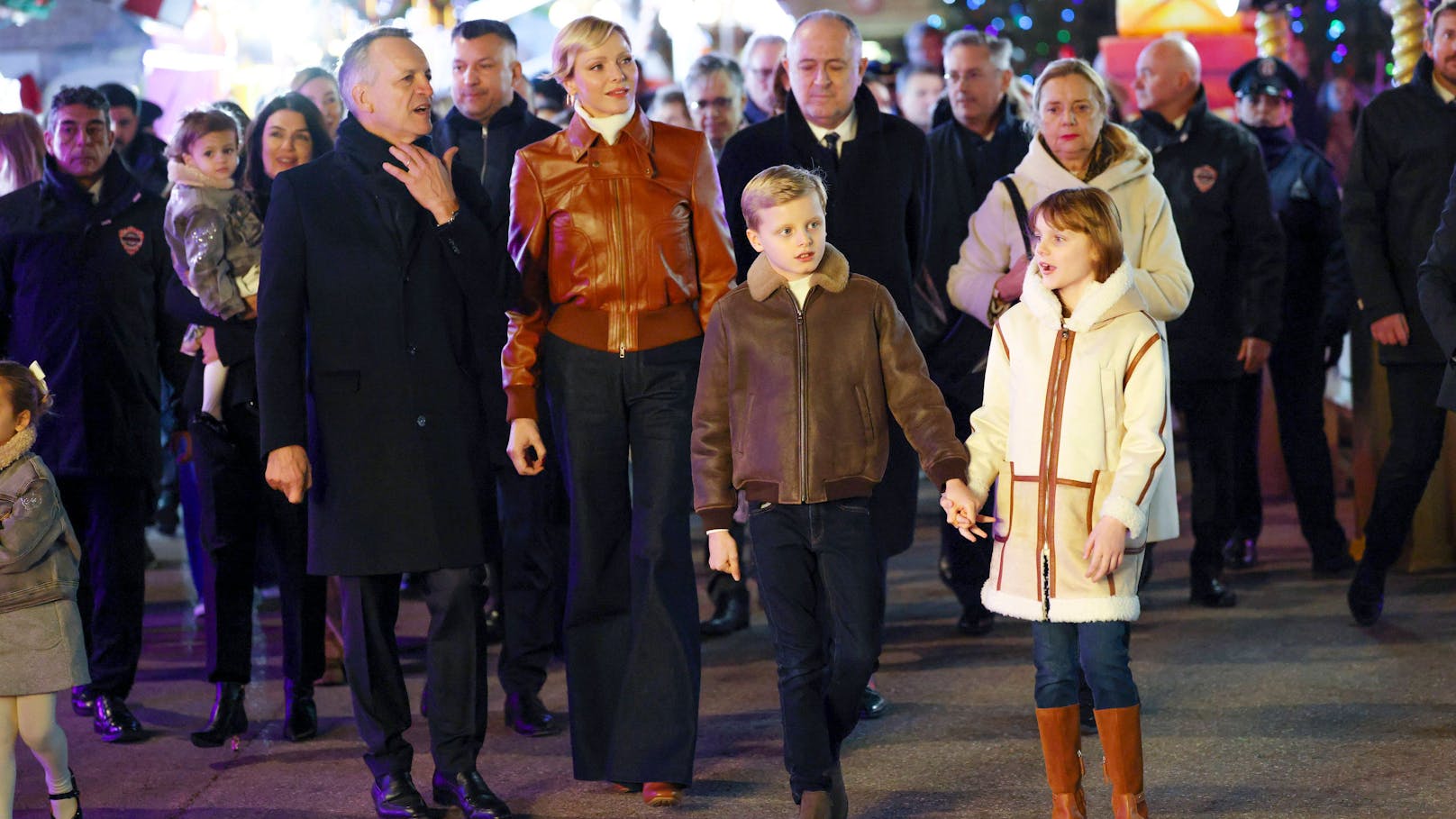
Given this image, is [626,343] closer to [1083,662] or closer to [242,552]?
[1083,662]

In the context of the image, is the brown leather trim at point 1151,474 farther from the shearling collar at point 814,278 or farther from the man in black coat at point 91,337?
the man in black coat at point 91,337

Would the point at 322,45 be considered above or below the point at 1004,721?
above

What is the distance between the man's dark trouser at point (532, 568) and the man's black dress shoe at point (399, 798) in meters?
1.10

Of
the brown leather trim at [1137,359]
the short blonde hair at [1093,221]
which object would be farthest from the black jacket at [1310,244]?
the brown leather trim at [1137,359]

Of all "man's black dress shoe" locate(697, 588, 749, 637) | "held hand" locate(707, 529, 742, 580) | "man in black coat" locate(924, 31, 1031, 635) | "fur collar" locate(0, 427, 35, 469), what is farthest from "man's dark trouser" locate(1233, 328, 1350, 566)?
"fur collar" locate(0, 427, 35, 469)

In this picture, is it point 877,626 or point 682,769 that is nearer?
point 877,626

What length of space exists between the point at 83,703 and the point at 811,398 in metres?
3.38

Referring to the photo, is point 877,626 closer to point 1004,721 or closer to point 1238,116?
point 1004,721

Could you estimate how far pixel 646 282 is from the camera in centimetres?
527

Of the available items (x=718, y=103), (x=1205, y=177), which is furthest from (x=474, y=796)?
(x=718, y=103)

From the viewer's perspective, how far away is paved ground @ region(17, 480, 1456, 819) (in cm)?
521

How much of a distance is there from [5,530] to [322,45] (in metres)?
20.2

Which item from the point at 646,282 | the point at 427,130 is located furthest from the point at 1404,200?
the point at 427,130

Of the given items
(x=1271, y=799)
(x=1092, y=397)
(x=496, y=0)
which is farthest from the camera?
(x=496, y=0)
